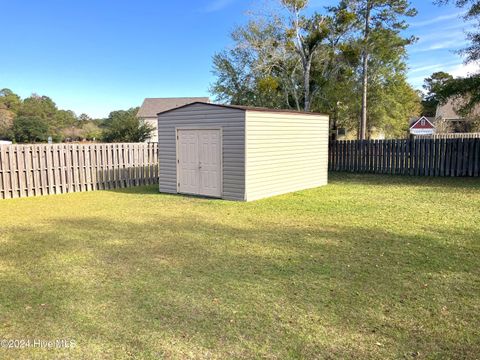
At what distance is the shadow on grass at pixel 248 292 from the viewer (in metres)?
3.02

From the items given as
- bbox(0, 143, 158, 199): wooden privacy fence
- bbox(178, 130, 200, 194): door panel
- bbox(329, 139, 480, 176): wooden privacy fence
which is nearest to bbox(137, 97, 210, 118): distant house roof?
bbox(329, 139, 480, 176): wooden privacy fence

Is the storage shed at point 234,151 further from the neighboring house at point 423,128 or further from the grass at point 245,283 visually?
the neighboring house at point 423,128

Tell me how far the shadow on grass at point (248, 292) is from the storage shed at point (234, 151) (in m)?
3.89

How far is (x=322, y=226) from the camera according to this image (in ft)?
22.7

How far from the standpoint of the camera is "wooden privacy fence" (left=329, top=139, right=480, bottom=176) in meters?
14.7

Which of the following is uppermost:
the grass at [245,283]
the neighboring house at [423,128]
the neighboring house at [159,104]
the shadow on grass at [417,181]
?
the neighboring house at [159,104]

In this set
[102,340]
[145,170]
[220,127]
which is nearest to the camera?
[102,340]

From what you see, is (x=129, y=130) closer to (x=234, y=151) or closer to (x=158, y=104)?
(x=234, y=151)

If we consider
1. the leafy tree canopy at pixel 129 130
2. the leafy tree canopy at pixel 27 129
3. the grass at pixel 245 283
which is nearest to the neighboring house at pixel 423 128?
the grass at pixel 245 283

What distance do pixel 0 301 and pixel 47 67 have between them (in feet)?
132

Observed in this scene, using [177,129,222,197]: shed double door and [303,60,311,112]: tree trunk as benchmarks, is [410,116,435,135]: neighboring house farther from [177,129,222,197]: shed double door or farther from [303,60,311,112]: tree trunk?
[177,129,222,197]: shed double door

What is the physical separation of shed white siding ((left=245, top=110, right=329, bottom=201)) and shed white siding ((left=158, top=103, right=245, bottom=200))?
219 mm

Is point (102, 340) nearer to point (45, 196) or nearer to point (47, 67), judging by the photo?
point (45, 196)

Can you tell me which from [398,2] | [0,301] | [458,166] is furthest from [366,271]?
[398,2]
